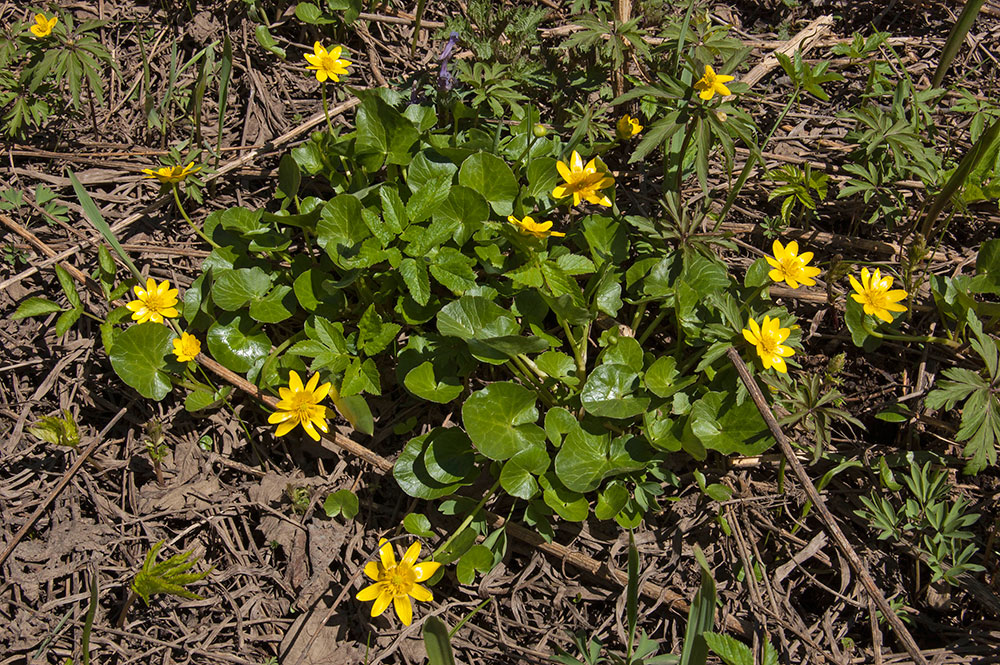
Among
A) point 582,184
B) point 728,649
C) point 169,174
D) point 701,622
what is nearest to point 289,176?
point 169,174

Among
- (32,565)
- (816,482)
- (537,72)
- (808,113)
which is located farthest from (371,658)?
(808,113)

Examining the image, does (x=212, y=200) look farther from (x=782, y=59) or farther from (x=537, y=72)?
(x=782, y=59)

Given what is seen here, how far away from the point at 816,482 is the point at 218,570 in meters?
2.12

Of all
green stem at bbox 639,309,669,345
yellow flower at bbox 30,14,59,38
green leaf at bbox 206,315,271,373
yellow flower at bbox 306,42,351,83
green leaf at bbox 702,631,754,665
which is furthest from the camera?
yellow flower at bbox 30,14,59,38

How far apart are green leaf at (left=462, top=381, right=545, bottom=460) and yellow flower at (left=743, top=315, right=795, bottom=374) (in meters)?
0.73

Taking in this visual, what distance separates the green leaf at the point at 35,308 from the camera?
250cm

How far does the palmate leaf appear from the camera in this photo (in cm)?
211

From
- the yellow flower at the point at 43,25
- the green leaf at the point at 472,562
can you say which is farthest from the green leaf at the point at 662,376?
the yellow flower at the point at 43,25

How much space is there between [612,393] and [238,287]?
4.69ft

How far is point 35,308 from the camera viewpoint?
8.29ft

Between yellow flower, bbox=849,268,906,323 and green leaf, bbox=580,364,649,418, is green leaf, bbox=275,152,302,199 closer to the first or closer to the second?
green leaf, bbox=580,364,649,418

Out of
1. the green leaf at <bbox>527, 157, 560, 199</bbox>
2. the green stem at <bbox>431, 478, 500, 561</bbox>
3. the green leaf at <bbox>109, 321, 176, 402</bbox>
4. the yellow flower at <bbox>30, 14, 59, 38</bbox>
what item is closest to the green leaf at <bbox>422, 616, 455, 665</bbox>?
the green stem at <bbox>431, 478, 500, 561</bbox>

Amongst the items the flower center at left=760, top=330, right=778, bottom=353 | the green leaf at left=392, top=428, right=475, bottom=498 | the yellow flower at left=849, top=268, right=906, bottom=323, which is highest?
the yellow flower at left=849, top=268, right=906, bottom=323

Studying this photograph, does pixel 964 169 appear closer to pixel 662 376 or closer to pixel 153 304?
pixel 662 376
